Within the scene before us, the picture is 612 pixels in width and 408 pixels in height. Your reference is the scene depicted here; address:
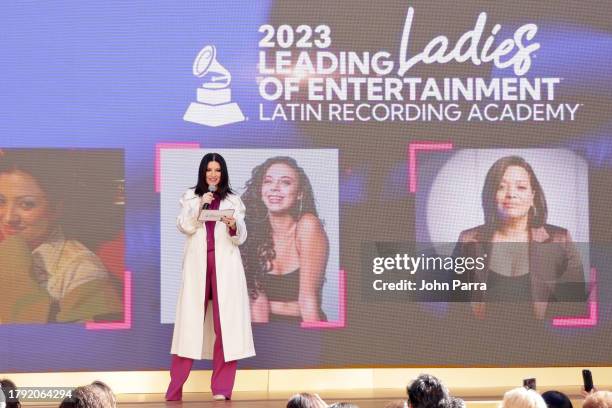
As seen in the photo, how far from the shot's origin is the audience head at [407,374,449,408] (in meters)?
3.96

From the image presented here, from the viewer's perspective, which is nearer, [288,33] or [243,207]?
[243,207]

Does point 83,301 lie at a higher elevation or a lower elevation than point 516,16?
lower

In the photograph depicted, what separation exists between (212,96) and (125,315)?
1561 mm

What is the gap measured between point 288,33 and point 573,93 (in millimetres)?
1976

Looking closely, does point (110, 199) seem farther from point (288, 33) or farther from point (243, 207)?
point (288, 33)

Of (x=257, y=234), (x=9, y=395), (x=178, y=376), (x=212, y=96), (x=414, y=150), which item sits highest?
(x=212, y=96)

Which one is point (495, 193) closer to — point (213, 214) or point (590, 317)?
point (590, 317)

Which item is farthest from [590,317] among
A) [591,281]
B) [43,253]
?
[43,253]

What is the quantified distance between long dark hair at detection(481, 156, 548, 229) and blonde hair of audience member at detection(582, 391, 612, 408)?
14.0 ft

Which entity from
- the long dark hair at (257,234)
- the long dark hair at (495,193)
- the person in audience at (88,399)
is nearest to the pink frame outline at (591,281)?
the long dark hair at (495,193)

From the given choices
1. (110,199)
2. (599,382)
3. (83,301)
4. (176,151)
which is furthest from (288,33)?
(599,382)

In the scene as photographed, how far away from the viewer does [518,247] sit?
320 inches

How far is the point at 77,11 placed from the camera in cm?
806

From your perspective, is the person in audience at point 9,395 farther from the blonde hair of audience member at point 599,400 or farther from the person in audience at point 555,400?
the blonde hair of audience member at point 599,400
